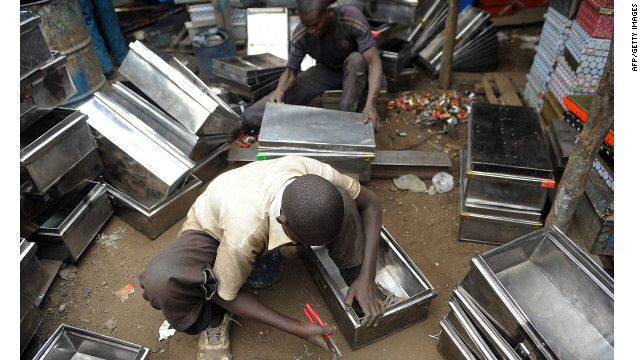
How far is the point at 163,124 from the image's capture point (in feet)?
12.1

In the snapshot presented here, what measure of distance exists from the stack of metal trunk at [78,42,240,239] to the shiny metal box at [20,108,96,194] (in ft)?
0.49

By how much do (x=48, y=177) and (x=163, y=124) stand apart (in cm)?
104

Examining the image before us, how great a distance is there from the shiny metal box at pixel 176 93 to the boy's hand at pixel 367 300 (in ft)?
6.60

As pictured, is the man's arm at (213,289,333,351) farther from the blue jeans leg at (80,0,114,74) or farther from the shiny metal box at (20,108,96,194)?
the blue jeans leg at (80,0,114,74)

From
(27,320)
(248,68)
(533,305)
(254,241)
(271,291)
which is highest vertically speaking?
(254,241)

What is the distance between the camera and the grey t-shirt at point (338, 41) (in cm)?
410

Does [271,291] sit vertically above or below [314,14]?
below

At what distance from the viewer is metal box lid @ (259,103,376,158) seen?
131 inches

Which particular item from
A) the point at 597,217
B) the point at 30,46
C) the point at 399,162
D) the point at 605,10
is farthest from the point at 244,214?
the point at 605,10

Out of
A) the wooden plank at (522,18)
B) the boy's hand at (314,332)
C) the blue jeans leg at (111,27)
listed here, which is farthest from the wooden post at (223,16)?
the boy's hand at (314,332)

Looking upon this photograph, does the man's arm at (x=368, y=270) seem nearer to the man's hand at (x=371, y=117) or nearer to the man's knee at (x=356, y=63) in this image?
the man's hand at (x=371, y=117)

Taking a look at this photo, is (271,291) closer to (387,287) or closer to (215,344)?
(215,344)

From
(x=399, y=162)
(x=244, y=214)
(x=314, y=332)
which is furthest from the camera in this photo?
(x=399, y=162)

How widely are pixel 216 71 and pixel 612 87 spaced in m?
3.85
